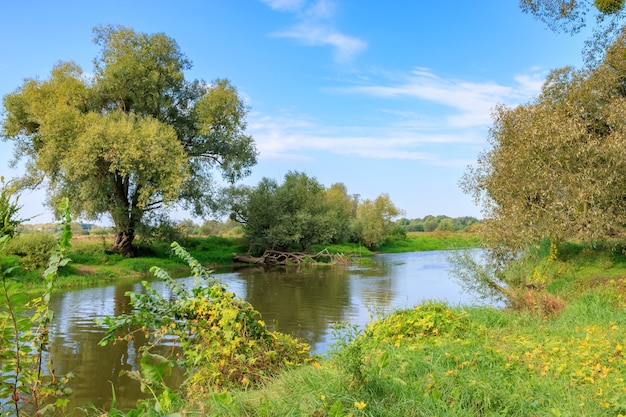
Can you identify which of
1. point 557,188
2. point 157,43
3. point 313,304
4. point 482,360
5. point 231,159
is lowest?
point 313,304

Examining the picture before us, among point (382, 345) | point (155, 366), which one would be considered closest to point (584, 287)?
point (382, 345)

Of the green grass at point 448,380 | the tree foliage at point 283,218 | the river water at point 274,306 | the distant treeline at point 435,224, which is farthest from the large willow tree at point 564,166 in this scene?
the distant treeline at point 435,224

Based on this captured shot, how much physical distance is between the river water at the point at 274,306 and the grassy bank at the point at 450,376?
165 centimetres

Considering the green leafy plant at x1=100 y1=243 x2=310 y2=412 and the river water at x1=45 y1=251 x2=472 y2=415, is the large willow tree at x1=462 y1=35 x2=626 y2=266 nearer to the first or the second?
the river water at x1=45 y1=251 x2=472 y2=415

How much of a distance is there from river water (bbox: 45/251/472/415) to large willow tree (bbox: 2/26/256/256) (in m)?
5.90

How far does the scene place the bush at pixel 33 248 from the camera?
1980cm

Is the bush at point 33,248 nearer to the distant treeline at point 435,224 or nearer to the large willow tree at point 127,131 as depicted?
the large willow tree at point 127,131

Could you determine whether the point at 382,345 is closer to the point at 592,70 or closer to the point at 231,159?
the point at 592,70

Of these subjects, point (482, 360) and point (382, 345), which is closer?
point (482, 360)

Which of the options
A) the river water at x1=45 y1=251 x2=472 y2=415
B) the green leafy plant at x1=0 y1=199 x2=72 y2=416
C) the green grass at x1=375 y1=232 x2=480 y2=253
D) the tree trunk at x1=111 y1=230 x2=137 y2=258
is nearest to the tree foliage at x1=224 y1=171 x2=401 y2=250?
the river water at x1=45 y1=251 x2=472 y2=415

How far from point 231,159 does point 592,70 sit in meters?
21.1

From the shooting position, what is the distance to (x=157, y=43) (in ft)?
91.4

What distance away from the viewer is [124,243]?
92.8 ft

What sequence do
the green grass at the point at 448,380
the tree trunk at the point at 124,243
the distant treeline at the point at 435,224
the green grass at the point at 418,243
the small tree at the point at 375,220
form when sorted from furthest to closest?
the distant treeline at the point at 435,224 < the green grass at the point at 418,243 < the small tree at the point at 375,220 < the tree trunk at the point at 124,243 < the green grass at the point at 448,380
